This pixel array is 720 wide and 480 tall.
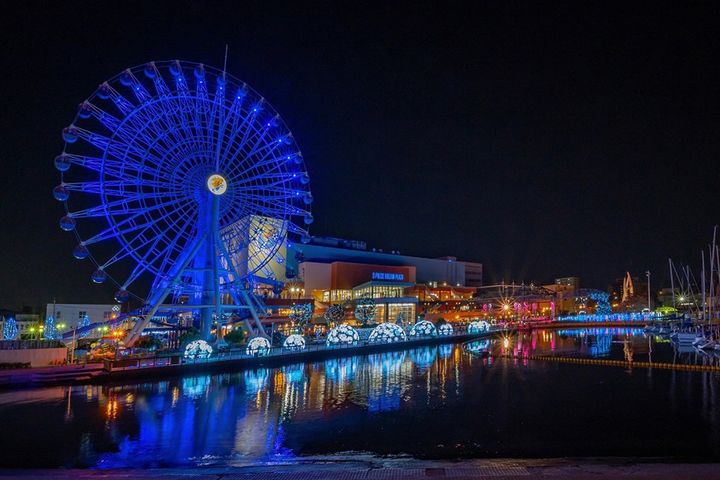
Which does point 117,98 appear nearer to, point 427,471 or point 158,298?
point 158,298

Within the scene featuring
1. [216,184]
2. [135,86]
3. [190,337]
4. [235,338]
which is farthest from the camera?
[235,338]

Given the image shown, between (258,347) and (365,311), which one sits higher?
(365,311)

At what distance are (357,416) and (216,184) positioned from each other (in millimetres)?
22229

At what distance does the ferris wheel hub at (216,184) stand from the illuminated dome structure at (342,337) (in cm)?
1443

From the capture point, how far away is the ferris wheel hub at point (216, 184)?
3534cm

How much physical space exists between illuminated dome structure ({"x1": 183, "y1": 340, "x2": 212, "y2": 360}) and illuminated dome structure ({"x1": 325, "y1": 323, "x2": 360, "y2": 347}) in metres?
11.6

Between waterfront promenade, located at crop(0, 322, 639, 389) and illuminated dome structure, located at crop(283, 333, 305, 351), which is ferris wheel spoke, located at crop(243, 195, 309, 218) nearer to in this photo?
illuminated dome structure, located at crop(283, 333, 305, 351)

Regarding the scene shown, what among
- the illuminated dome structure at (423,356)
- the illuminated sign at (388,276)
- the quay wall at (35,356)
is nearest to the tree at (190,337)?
the quay wall at (35,356)

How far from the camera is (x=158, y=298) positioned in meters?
33.0

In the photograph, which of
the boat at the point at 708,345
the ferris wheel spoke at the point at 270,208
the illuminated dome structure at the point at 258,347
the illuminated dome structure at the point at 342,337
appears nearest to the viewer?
the illuminated dome structure at the point at 258,347

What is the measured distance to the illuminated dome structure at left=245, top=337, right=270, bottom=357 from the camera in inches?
1283

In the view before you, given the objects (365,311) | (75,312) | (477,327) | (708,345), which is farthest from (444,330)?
(75,312)

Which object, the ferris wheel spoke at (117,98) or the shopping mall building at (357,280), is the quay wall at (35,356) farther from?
the shopping mall building at (357,280)

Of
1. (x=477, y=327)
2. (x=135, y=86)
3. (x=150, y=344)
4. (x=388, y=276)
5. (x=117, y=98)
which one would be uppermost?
(x=135, y=86)
